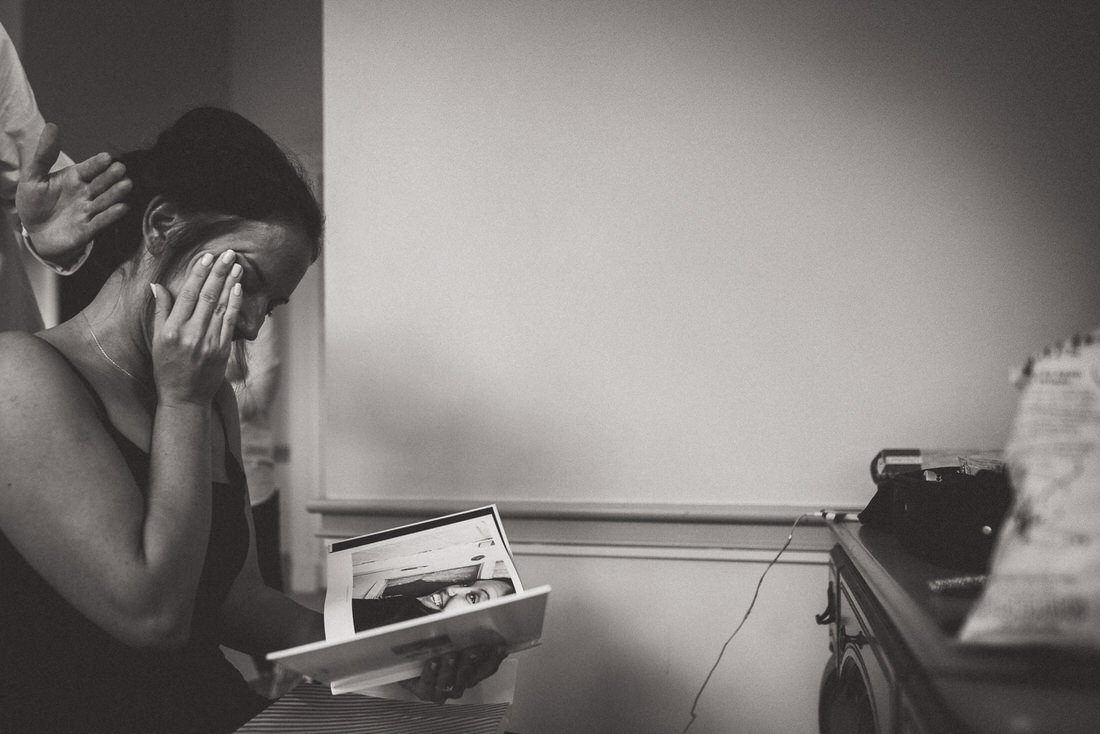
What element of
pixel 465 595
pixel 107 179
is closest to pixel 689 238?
pixel 465 595

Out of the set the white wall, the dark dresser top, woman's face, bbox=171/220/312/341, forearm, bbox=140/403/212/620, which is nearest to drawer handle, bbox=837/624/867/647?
the dark dresser top

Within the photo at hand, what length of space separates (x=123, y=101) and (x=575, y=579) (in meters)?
2.75

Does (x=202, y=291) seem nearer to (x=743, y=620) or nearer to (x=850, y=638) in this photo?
(x=850, y=638)

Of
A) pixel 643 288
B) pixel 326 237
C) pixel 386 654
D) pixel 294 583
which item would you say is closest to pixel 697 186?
pixel 643 288

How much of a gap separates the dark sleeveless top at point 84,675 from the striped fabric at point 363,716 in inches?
4.2

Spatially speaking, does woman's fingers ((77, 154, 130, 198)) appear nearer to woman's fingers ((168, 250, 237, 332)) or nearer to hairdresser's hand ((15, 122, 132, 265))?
hairdresser's hand ((15, 122, 132, 265))

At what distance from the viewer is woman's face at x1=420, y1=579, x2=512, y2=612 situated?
2.88 feet

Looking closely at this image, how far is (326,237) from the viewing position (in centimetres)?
152

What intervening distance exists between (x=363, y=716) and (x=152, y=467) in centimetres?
38

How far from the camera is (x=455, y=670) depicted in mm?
878

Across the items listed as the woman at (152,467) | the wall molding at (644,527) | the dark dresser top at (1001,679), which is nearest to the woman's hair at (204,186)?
the woman at (152,467)

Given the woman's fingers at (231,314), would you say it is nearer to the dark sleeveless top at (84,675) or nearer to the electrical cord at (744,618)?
the dark sleeveless top at (84,675)

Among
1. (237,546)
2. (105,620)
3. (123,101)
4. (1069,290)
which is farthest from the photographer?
(123,101)

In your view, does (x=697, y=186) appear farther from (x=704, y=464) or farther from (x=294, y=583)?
(x=294, y=583)
